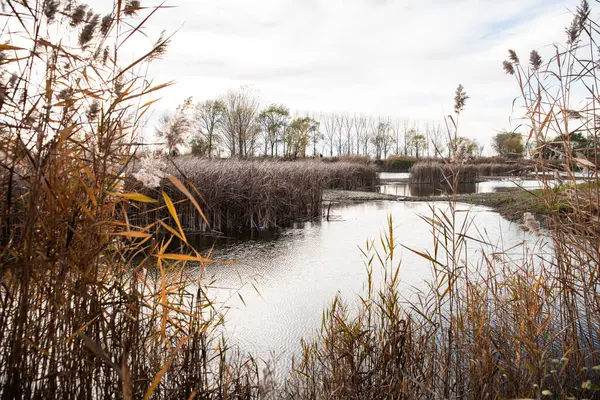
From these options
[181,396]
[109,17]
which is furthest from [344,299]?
[109,17]

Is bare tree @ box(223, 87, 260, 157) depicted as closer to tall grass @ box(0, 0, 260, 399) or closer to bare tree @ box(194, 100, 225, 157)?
bare tree @ box(194, 100, 225, 157)

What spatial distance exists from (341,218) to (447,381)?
6.71 metres

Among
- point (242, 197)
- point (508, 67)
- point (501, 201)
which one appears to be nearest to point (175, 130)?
point (508, 67)

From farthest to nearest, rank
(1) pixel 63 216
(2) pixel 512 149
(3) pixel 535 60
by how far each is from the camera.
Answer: (2) pixel 512 149
(3) pixel 535 60
(1) pixel 63 216

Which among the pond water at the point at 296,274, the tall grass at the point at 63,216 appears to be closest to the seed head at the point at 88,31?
the tall grass at the point at 63,216

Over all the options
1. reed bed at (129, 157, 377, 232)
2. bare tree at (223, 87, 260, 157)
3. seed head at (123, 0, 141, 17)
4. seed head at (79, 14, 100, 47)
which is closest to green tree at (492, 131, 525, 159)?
seed head at (123, 0, 141, 17)

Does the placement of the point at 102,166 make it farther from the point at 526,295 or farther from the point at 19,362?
the point at 526,295

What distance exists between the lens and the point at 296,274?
175 inches

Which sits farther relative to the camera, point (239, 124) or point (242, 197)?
point (239, 124)

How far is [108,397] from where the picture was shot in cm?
156

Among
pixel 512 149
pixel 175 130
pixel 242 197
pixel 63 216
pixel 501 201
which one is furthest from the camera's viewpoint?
pixel 501 201

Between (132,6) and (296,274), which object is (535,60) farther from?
(296,274)

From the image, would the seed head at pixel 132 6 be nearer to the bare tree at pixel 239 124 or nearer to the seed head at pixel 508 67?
the seed head at pixel 508 67

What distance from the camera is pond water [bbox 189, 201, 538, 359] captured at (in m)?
2.91
